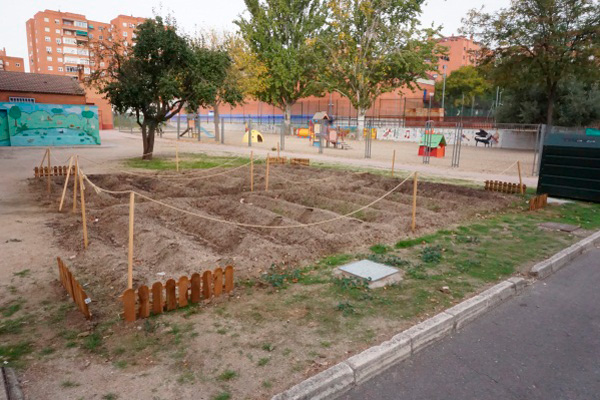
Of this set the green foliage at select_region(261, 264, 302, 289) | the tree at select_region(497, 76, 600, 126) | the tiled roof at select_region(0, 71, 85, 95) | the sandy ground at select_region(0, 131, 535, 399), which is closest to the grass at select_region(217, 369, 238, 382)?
the sandy ground at select_region(0, 131, 535, 399)

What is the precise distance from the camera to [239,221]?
905 cm

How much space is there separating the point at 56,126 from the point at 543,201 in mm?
32834

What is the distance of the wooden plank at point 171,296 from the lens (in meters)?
4.64

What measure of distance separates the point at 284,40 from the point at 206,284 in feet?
158

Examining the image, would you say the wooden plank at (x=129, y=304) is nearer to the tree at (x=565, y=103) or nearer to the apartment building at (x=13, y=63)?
the tree at (x=565, y=103)

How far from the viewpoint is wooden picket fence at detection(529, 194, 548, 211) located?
1055 centimetres

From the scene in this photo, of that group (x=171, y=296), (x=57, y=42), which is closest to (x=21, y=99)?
(x=171, y=296)

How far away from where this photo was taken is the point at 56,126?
31.2 metres

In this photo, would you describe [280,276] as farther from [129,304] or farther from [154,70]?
[154,70]

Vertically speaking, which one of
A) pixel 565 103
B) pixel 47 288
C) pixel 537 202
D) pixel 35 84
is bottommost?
pixel 47 288

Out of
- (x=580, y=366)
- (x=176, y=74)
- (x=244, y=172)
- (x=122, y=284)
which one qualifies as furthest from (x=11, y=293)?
(x=176, y=74)

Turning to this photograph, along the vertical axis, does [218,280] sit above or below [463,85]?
below

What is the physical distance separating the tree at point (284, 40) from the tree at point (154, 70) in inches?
1035

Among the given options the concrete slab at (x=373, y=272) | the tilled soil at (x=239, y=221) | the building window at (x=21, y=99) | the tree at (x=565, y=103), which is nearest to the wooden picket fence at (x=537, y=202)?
the tilled soil at (x=239, y=221)
